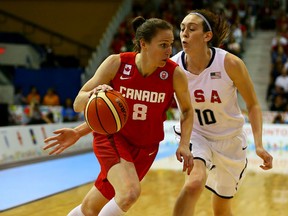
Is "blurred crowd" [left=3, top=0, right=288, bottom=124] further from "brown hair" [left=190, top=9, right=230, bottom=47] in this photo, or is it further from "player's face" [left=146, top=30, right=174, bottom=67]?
"player's face" [left=146, top=30, right=174, bottom=67]

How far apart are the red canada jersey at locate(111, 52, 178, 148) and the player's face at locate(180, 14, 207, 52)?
13.0 inches

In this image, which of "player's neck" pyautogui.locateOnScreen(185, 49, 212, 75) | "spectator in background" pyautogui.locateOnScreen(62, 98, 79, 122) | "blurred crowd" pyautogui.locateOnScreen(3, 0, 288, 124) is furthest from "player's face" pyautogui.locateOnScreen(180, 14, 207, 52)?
"spectator in background" pyautogui.locateOnScreen(62, 98, 79, 122)

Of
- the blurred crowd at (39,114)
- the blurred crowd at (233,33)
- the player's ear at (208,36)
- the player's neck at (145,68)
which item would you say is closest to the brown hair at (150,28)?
the player's neck at (145,68)

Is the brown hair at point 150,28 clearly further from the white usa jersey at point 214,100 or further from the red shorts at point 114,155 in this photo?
the red shorts at point 114,155

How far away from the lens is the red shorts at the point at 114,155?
4.09 metres

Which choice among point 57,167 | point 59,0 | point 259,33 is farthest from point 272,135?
point 59,0

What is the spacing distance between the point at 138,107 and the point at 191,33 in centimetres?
79

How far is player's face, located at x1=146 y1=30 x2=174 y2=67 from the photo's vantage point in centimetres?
405

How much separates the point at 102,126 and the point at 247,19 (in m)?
16.2

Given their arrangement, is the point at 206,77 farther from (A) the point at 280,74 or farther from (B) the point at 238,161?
(A) the point at 280,74

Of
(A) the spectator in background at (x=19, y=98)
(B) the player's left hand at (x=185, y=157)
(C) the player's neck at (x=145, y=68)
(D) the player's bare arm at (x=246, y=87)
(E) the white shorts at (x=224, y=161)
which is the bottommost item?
(A) the spectator in background at (x=19, y=98)

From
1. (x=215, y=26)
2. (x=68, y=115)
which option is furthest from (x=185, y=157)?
(x=68, y=115)

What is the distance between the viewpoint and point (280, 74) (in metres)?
15.3

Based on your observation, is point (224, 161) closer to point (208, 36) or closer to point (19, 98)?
point (208, 36)
